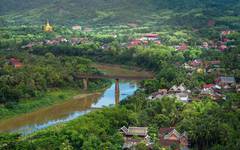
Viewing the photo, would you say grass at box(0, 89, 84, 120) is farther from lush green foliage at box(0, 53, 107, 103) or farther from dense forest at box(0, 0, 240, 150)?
lush green foliage at box(0, 53, 107, 103)

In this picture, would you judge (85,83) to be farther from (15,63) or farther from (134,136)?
(134,136)

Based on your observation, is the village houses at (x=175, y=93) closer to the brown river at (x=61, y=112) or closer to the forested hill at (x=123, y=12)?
the brown river at (x=61, y=112)

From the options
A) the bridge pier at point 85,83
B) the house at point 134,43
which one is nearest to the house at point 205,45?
the house at point 134,43

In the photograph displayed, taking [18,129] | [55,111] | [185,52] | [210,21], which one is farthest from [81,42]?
[18,129]

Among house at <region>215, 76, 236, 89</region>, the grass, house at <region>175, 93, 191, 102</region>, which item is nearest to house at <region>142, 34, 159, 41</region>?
the grass

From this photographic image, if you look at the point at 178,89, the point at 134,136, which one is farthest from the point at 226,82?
the point at 134,136
